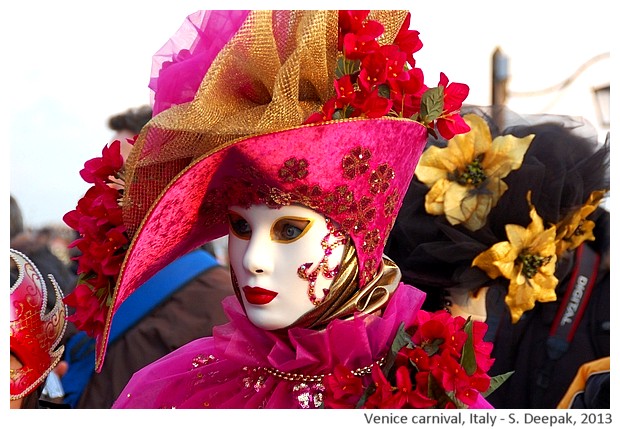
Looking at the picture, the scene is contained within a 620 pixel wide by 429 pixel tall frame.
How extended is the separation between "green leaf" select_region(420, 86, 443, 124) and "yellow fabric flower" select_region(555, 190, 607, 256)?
45.1 inches

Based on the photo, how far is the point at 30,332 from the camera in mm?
2289

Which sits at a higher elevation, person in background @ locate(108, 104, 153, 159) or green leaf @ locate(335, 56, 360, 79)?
green leaf @ locate(335, 56, 360, 79)

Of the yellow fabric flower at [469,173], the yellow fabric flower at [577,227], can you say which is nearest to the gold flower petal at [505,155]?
the yellow fabric flower at [469,173]

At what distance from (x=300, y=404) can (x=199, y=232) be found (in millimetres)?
485

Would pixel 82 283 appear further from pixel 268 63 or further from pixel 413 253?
pixel 413 253

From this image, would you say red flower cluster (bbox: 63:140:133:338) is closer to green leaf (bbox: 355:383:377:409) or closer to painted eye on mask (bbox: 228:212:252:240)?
painted eye on mask (bbox: 228:212:252:240)

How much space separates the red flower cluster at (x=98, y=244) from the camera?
204 cm

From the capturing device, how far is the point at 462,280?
293 cm

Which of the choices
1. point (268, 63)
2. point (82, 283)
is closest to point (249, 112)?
point (268, 63)

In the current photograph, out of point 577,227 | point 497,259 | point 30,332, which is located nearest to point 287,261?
point 30,332

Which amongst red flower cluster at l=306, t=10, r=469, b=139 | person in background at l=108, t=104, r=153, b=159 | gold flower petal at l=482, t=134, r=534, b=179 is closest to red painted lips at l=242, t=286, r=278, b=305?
red flower cluster at l=306, t=10, r=469, b=139

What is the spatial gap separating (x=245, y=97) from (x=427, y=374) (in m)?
0.71

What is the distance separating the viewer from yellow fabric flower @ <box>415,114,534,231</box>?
2.93 metres

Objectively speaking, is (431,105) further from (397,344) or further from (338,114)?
(397,344)
